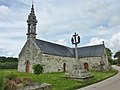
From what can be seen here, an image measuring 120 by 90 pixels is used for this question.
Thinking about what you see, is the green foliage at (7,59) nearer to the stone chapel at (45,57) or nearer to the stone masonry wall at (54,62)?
the stone chapel at (45,57)

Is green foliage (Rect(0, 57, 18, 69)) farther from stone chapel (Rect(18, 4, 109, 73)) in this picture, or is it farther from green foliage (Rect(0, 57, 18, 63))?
stone chapel (Rect(18, 4, 109, 73))

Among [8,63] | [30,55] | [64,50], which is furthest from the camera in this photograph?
[8,63]

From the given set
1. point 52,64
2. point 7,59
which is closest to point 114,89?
point 52,64

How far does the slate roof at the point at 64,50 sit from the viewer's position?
28748 mm

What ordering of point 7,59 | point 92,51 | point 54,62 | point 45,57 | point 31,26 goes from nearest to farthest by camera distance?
point 45,57 → point 54,62 → point 31,26 → point 92,51 → point 7,59

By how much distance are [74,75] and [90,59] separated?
1870 cm

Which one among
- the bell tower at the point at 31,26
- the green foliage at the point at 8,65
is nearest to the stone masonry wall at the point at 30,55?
the bell tower at the point at 31,26

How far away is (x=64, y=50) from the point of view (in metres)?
35.4

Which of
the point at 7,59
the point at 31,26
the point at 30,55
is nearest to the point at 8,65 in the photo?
the point at 7,59

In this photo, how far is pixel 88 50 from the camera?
37438 millimetres

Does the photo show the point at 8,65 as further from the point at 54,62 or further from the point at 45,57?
the point at 45,57

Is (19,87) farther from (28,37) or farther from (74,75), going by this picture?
(28,37)

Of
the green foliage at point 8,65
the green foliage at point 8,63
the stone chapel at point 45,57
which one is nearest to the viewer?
the stone chapel at point 45,57

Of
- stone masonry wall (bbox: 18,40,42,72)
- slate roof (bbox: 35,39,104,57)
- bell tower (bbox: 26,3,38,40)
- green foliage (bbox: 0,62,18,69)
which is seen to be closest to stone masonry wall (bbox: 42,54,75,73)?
slate roof (bbox: 35,39,104,57)
